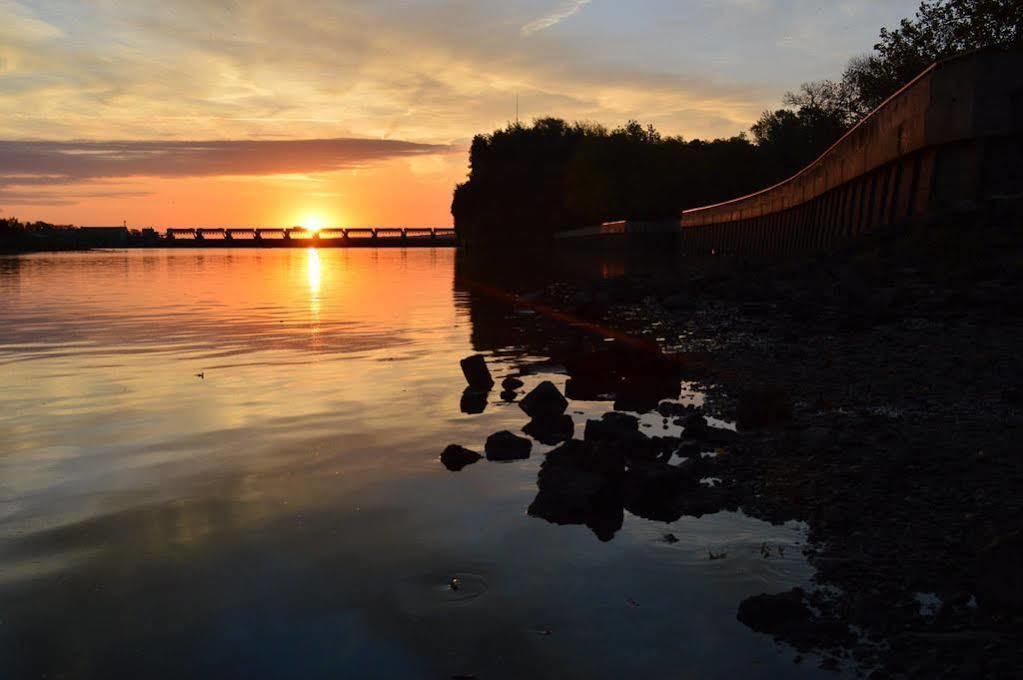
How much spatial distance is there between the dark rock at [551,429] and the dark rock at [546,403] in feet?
0.30

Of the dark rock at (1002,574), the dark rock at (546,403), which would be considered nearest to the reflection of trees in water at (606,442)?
the dark rock at (546,403)

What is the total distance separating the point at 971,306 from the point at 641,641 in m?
14.1

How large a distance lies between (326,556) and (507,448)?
10.6 feet

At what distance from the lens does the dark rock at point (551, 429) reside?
1055 cm

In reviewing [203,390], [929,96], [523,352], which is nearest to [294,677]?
[203,390]

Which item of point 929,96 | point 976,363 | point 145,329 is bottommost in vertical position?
point 145,329

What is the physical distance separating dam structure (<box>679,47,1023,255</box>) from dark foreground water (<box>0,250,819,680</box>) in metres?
16.6

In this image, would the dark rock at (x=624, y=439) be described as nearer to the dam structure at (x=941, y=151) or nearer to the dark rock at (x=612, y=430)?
the dark rock at (x=612, y=430)

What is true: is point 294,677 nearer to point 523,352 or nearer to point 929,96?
point 523,352

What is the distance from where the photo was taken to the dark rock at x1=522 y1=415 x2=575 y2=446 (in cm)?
1055

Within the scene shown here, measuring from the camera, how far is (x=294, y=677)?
4918 mm

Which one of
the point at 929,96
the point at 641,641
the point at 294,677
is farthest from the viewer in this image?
the point at 929,96

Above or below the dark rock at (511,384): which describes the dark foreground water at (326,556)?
below

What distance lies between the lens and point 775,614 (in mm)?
5430
